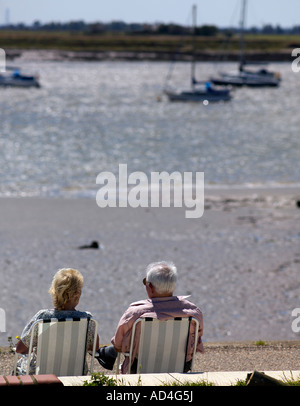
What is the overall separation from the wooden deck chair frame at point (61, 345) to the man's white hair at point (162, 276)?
1.58ft

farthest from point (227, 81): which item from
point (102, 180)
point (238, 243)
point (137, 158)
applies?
point (238, 243)

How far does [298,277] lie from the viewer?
41.1 feet

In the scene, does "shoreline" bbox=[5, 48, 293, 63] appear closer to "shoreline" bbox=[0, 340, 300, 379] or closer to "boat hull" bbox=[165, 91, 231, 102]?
"boat hull" bbox=[165, 91, 231, 102]

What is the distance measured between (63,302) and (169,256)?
9093 millimetres

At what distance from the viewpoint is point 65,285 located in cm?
494

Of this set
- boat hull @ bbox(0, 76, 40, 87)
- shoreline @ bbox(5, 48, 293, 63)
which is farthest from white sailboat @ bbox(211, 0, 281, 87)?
shoreline @ bbox(5, 48, 293, 63)

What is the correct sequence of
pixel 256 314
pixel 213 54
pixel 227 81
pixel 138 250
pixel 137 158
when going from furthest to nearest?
pixel 213 54 < pixel 227 81 < pixel 137 158 < pixel 138 250 < pixel 256 314

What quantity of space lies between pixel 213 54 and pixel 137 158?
101543 mm

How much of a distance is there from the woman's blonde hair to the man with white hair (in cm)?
47

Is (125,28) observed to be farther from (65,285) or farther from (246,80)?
(65,285)

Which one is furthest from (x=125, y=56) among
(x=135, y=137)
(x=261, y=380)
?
(x=261, y=380)

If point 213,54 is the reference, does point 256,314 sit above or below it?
below

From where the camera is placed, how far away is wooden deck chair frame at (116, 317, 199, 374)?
203 inches

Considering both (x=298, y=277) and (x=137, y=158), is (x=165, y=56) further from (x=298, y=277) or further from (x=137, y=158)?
(x=298, y=277)
